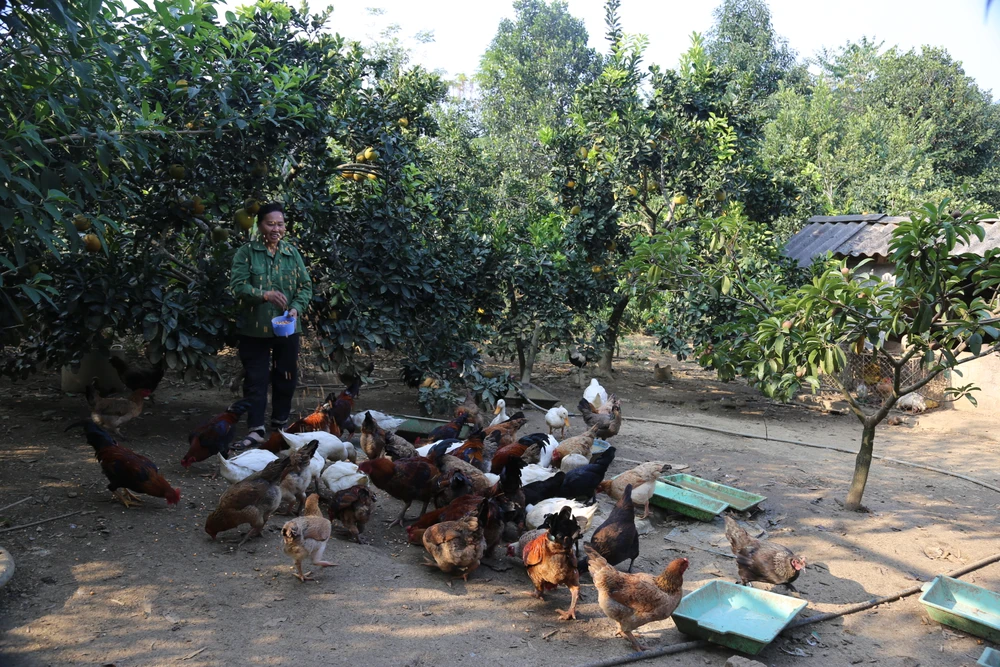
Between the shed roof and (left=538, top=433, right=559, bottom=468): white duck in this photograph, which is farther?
the shed roof

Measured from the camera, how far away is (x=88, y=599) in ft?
12.3

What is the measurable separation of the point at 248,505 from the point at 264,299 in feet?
6.12

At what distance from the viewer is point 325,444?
598 cm

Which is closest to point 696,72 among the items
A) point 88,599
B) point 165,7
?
point 165,7

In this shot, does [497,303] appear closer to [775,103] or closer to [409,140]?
[409,140]

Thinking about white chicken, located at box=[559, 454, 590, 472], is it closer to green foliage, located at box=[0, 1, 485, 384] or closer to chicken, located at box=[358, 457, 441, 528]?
chicken, located at box=[358, 457, 441, 528]

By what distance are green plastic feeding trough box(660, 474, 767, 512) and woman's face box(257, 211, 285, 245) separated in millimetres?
3941

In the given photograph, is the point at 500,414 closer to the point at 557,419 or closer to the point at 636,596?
the point at 557,419

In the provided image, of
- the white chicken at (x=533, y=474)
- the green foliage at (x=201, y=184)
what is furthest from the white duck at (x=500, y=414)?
the white chicken at (x=533, y=474)

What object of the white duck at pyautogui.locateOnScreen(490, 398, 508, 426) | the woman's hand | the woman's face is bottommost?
the white duck at pyautogui.locateOnScreen(490, 398, 508, 426)

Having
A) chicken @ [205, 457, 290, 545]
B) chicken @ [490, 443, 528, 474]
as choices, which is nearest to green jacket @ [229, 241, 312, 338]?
chicken @ [205, 457, 290, 545]

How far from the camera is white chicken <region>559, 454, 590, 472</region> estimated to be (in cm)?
611

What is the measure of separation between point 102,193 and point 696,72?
26.2ft

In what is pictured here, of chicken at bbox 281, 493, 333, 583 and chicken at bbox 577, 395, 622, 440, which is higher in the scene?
chicken at bbox 577, 395, 622, 440
